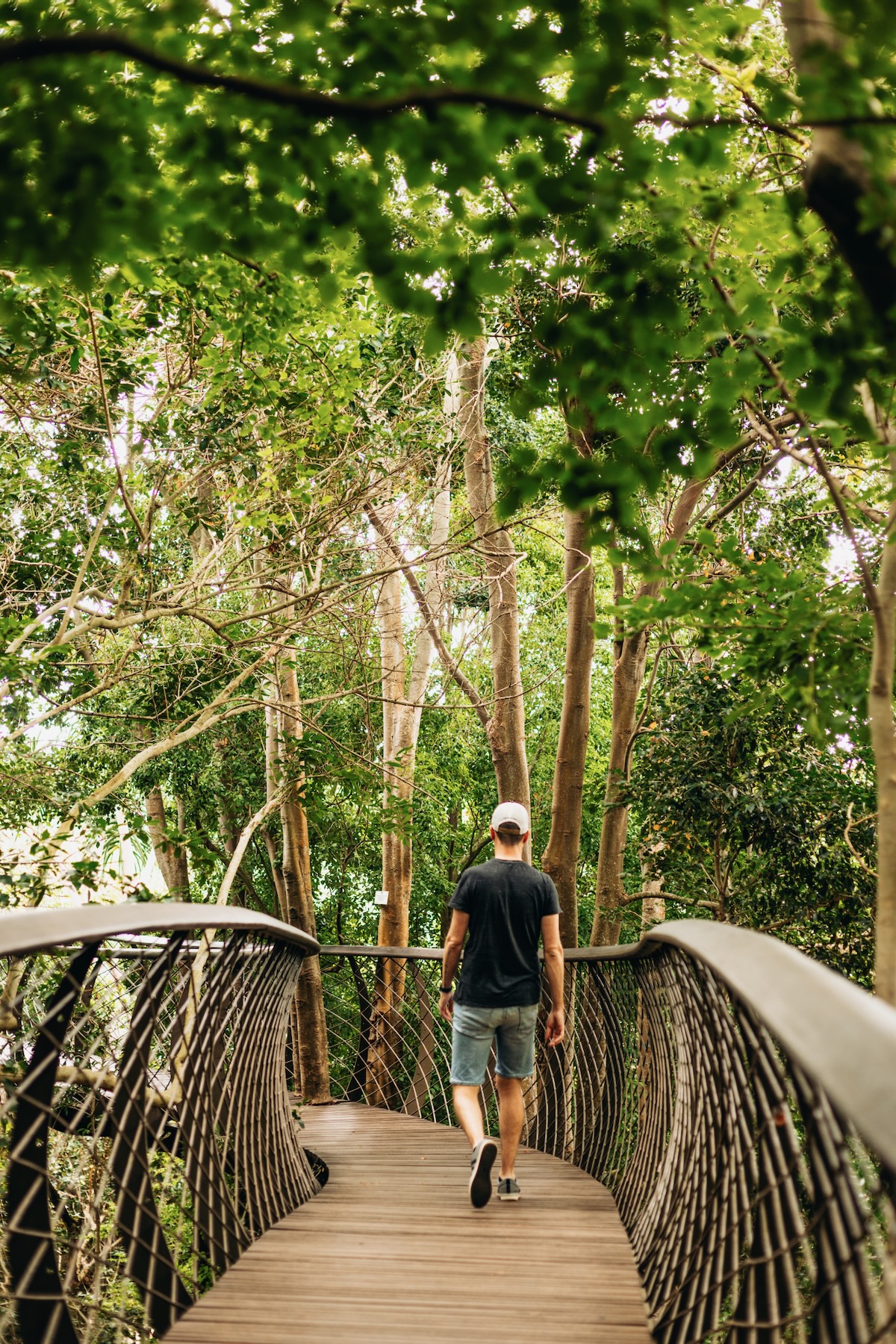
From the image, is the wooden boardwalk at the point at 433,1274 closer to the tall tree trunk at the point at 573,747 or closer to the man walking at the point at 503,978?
the man walking at the point at 503,978

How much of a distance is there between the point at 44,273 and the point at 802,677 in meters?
3.73

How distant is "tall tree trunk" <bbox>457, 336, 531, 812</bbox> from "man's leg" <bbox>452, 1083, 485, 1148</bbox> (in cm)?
538

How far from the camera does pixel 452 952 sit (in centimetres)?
462

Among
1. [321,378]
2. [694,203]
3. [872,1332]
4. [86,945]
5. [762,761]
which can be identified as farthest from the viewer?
[762,761]

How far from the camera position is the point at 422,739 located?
18781mm

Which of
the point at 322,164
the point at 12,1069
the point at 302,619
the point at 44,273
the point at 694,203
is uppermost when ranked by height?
the point at 694,203

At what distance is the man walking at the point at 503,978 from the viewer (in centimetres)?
439

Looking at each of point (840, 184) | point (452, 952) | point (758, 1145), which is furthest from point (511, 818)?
point (840, 184)

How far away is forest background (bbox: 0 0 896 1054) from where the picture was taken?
219cm

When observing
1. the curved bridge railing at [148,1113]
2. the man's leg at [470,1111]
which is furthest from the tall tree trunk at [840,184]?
the man's leg at [470,1111]

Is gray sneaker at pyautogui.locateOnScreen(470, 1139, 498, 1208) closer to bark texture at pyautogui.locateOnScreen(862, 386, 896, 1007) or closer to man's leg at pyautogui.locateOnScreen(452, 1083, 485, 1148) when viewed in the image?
man's leg at pyautogui.locateOnScreen(452, 1083, 485, 1148)

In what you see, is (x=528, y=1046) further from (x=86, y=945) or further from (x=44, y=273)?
(x=44, y=273)

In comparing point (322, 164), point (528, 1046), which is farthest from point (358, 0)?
point (528, 1046)

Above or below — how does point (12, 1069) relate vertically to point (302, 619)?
below
